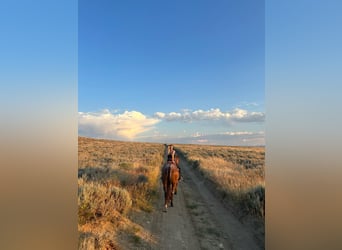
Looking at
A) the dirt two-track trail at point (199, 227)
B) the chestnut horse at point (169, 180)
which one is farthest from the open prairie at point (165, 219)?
the chestnut horse at point (169, 180)

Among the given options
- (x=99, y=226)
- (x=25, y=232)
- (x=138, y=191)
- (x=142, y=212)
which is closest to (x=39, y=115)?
(x=25, y=232)

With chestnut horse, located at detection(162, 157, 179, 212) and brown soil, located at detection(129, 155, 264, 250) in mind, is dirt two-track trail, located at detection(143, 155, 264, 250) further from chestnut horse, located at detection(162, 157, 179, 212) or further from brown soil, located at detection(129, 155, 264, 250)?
chestnut horse, located at detection(162, 157, 179, 212)

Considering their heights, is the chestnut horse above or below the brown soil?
above

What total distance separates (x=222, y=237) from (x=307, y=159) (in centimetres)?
564

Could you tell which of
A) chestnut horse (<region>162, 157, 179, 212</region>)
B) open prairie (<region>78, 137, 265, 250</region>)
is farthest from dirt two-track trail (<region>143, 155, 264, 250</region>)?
chestnut horse (<region>162, 157, 179, 212</region>)

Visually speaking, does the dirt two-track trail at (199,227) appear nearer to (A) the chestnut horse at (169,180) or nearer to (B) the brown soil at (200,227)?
(B) the brown soil at (200,227)

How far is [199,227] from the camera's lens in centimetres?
869

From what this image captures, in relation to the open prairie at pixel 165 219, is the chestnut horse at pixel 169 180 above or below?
above

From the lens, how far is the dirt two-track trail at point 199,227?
24.5 feet

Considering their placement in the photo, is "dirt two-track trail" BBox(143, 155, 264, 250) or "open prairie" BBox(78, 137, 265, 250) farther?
"dirt two-track trail" BBox(143, 155, 264, 250)

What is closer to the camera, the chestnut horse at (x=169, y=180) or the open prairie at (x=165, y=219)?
the open prairie at (x=165, y=219)

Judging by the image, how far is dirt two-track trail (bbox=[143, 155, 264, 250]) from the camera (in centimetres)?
746

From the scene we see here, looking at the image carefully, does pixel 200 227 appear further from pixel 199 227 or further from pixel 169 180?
pixel 169 180

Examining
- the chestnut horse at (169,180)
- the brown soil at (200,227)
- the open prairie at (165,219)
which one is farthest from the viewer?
the chestnut horse at (169,180)
